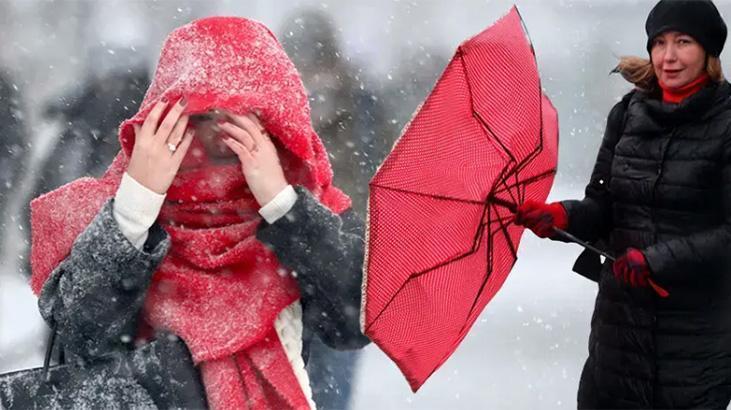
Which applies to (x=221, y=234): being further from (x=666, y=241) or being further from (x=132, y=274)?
(x=666, y=241)

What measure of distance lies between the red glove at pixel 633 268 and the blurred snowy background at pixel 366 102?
1761 millimetres

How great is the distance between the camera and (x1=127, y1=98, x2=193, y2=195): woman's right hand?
2.01 m

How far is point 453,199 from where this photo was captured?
212 cm

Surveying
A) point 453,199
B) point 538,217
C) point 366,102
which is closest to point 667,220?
point 538,217

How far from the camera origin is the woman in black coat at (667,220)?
7.77 ft

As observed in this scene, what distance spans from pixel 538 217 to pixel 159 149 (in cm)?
76

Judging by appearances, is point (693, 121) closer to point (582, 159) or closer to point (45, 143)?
point (582, 159)

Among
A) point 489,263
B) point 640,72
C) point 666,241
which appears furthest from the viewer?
point 640,72

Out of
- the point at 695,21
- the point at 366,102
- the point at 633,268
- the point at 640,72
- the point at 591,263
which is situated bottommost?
the point at 366,102

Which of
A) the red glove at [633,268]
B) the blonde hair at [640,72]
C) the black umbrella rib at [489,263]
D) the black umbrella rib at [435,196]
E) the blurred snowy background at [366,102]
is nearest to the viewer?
the black umbrella rib at [435,196]

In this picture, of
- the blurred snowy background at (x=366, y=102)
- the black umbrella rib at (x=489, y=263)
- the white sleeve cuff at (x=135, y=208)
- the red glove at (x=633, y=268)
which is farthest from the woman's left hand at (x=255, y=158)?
the blurred snowy background at (x=366, y=102)

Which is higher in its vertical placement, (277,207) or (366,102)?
(277,207)

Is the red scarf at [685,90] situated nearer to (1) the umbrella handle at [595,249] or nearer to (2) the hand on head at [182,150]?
(1) the umbrella handle at [595,249]

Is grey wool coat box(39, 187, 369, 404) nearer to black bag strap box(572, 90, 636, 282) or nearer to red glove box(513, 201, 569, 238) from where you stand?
red glove box(513, 201, 569, 238)
